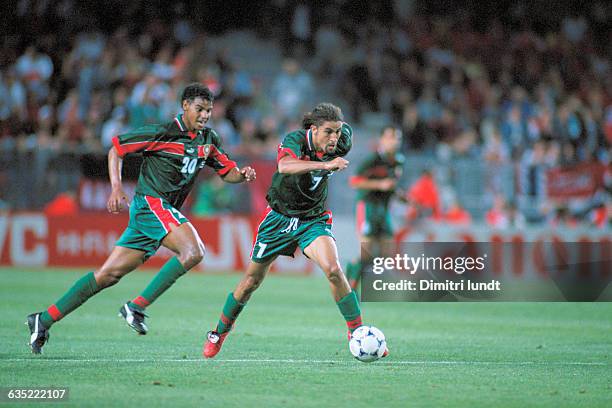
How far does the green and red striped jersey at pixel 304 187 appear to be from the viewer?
8562 mm

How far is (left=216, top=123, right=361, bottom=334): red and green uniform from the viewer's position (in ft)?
28.2

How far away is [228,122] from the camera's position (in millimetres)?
20438

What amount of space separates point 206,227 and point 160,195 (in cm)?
1048

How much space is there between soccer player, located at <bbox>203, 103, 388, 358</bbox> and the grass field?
1.50 ft

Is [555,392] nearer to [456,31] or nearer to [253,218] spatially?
[253,218]

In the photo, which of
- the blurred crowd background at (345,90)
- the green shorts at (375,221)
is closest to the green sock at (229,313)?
the green shorts at (375,221)

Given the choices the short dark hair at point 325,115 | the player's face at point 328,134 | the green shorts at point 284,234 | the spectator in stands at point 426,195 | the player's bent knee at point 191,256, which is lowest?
the player's bent knee at point 191,256

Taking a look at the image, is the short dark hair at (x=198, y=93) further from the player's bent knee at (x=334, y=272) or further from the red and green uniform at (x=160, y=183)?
the player's bent knee at (x=334, y=272)

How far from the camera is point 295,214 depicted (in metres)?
8.67

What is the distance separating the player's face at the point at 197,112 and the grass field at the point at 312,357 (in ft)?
6.50

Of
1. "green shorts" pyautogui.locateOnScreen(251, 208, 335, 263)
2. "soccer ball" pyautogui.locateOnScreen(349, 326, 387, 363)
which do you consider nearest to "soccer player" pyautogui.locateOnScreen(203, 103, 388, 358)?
"green shorts" pyautogui.locateOnScreen(251, 208, 335, 263)

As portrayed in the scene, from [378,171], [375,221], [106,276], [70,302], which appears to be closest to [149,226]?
[106,276]

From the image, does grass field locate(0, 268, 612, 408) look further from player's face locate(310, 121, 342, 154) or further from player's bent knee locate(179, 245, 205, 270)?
player's face locate(310, 121, 342, 154)

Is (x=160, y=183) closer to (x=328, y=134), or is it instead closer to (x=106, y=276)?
(x=106, y=276)
